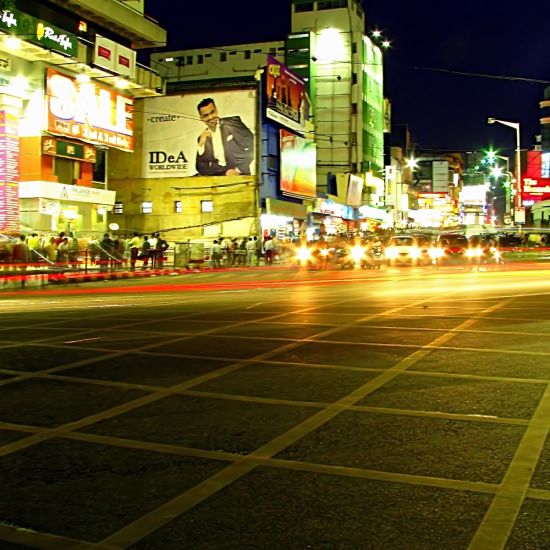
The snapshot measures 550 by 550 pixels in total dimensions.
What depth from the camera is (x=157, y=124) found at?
46.3 metres

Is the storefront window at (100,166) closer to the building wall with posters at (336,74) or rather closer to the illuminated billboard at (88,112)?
the illuminated billboard at (88,112)

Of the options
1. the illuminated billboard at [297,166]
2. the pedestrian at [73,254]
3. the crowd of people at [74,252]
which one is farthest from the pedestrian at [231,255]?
the illuminated billboard at [297,166]

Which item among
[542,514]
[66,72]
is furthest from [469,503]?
[66,72]

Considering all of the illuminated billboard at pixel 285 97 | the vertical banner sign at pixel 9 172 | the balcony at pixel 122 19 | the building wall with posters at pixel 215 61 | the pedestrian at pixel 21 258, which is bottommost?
the pedestrian at pixel 21 258

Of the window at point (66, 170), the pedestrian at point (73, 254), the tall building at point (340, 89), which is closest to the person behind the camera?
the pedestrian at point (73, 254)

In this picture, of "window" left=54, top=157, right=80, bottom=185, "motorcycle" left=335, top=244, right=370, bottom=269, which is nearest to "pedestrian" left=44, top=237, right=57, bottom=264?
"window" left=54, top=157, right=80, bottom=185

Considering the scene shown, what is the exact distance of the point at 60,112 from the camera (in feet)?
111

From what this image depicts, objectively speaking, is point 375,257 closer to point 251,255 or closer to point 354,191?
point 251,255

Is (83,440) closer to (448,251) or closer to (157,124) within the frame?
(448,251)

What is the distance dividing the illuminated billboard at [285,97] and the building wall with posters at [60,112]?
9386 millimetres

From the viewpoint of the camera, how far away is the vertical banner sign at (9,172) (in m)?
29.8

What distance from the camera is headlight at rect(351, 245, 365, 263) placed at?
3384 cm

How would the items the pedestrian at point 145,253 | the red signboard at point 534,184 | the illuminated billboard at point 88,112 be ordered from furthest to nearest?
the red signboard at point 534,184
the illuminated billboard at point 88,112
the pedestrian at point 145,253

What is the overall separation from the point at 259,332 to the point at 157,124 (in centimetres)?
3787
